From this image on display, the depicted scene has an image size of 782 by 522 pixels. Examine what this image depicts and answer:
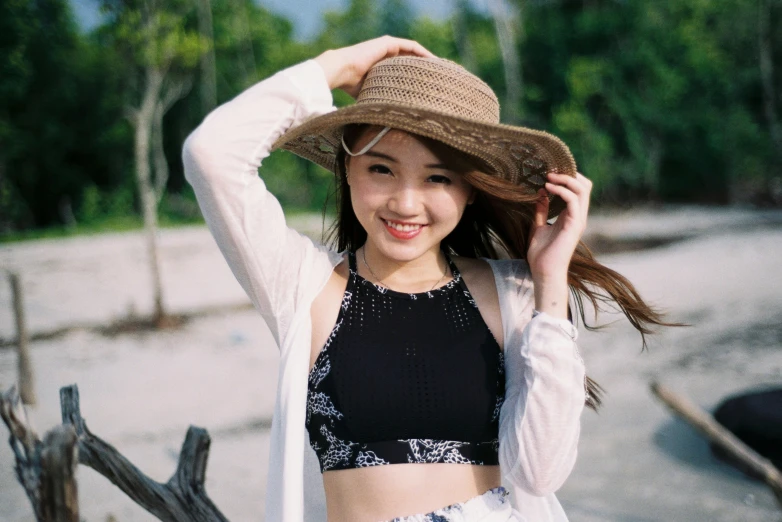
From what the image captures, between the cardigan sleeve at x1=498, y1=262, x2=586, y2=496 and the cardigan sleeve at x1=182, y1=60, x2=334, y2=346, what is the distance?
612 millimetres

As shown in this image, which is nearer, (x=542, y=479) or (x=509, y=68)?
(x=542, y=479)

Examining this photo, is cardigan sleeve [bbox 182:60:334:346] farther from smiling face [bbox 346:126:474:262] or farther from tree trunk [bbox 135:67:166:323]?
tree trunk [bbox 135:67:166:323]

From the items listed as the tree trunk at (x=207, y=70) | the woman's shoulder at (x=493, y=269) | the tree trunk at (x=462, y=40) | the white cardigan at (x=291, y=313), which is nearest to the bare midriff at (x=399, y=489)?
the white cardigan at (x=291, y=313)

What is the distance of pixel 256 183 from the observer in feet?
5.16

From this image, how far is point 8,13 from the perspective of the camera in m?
3.83

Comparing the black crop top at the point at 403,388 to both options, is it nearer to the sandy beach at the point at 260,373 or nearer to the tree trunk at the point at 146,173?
the sandy beach at the point at 260,373

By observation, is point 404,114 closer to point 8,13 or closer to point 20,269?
point 8,13

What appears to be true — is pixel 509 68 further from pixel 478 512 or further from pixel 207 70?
pixel 478 512

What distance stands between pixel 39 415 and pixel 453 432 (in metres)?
6.03

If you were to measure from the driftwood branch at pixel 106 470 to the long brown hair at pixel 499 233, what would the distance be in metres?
0.81

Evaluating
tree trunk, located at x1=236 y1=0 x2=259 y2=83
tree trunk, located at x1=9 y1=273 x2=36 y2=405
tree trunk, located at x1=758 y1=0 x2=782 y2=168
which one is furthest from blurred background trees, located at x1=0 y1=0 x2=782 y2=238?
tree trunk, located at x1=9 y1=273 x2=36 y2=405

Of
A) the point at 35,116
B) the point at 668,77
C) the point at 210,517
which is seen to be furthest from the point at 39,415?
the point at 668,77

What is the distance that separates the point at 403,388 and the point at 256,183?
2.04ft

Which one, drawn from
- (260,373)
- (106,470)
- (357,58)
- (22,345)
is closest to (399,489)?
(106,470)
